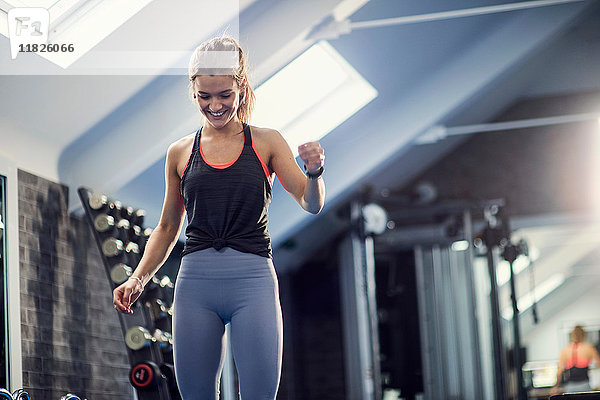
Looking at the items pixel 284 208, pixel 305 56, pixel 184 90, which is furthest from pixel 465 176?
pixel 184 90

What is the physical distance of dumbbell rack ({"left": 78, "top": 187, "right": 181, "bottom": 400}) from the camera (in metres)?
3.16

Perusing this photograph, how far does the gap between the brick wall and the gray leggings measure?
173cm

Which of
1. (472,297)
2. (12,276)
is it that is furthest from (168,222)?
(472,297)

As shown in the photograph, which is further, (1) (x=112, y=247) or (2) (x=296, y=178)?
(1) (x=112, y=247)

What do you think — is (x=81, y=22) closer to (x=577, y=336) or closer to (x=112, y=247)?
(x=112, y=247)

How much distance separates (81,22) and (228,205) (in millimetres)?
1749

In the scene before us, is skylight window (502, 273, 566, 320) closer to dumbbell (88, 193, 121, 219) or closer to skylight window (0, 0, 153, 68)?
dumbbell (88, 193, 121, 219)

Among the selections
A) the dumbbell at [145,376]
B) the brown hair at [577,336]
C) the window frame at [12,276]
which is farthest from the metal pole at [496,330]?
the window frame at [12,276]

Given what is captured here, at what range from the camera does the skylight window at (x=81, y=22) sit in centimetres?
296

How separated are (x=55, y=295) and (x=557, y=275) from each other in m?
7.85

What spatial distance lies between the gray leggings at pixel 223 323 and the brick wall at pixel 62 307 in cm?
173

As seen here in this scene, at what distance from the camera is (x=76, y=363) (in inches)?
137

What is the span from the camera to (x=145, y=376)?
124 inches

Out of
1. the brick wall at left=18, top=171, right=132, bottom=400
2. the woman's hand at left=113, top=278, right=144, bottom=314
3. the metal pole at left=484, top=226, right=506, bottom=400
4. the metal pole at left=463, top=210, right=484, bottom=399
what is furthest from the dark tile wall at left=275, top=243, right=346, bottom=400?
the woman's hand at left=113, top=278, right=144, bottom=314
